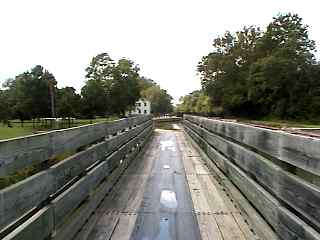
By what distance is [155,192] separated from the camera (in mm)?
5770

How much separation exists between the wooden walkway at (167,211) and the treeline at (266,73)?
36130 millimetres

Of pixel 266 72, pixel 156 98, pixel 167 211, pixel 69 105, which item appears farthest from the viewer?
pixel 156 98

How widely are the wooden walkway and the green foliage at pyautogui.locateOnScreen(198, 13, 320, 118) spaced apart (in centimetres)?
3614

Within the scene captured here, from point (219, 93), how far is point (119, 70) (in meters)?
16.7

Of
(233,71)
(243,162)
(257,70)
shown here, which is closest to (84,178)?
(243,162)

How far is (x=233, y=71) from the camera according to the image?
51000 mm

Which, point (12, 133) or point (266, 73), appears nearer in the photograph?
point (12, 133)

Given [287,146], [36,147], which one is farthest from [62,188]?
[287,146]

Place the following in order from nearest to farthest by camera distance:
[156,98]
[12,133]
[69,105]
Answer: [12,133], [69,105], [156,98]

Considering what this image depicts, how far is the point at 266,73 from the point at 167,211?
38.3m

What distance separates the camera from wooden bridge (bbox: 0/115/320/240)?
2631mm

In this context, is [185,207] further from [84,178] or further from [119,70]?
[119,70]

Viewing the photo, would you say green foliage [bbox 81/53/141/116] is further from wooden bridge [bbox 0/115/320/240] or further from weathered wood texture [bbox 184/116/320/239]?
weathered wood texture [bbox 184/116/320/239]

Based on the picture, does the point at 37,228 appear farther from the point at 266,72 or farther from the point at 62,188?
the point at 266,72
